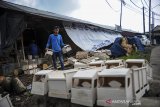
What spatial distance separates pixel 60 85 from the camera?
18.5 ft

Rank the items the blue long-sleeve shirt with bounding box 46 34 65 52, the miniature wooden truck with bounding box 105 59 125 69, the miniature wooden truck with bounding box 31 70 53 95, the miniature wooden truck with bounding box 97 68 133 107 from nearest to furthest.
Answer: the miniature wooden truck with bounding box 97 68 133 107 → the miniature wooden truck with bounding box 31 70 53 95 → the miniature wooden truck with bounding box 105 59 125 69 → the blue long-sleeve shirt with bounding box 46 34 65 52

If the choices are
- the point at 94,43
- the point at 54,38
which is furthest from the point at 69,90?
the point at 94,43

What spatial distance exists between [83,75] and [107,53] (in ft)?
31.1

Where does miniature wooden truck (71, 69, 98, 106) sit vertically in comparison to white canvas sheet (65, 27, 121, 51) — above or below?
below

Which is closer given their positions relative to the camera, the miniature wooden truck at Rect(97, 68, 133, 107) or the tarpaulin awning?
the miniature wooden truck at Rect(97, 68, 133, 107)

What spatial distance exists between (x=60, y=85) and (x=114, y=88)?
5.41ft

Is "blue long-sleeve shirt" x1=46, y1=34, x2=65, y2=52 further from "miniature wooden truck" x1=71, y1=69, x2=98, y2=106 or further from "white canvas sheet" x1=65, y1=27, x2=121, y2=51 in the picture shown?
"white canvas sheet" x1=65, y1=27, x2=121, y2=51

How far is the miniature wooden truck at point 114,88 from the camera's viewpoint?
14.4ft

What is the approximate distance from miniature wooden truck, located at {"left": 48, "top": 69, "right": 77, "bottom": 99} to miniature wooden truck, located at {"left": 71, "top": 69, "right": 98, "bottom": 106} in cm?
27

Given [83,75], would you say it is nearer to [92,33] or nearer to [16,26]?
[16,26]

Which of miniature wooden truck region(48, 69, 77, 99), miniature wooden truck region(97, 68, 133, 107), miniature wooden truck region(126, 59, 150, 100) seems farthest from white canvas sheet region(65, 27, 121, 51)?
miniature wooden truck region(97, 68, 133, 107)

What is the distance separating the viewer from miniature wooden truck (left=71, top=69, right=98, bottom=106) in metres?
4.86

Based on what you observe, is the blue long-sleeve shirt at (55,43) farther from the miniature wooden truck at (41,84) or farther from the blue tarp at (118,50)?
the blue tarp at (118,50)

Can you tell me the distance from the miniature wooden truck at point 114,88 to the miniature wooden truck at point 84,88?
15 centimetres
